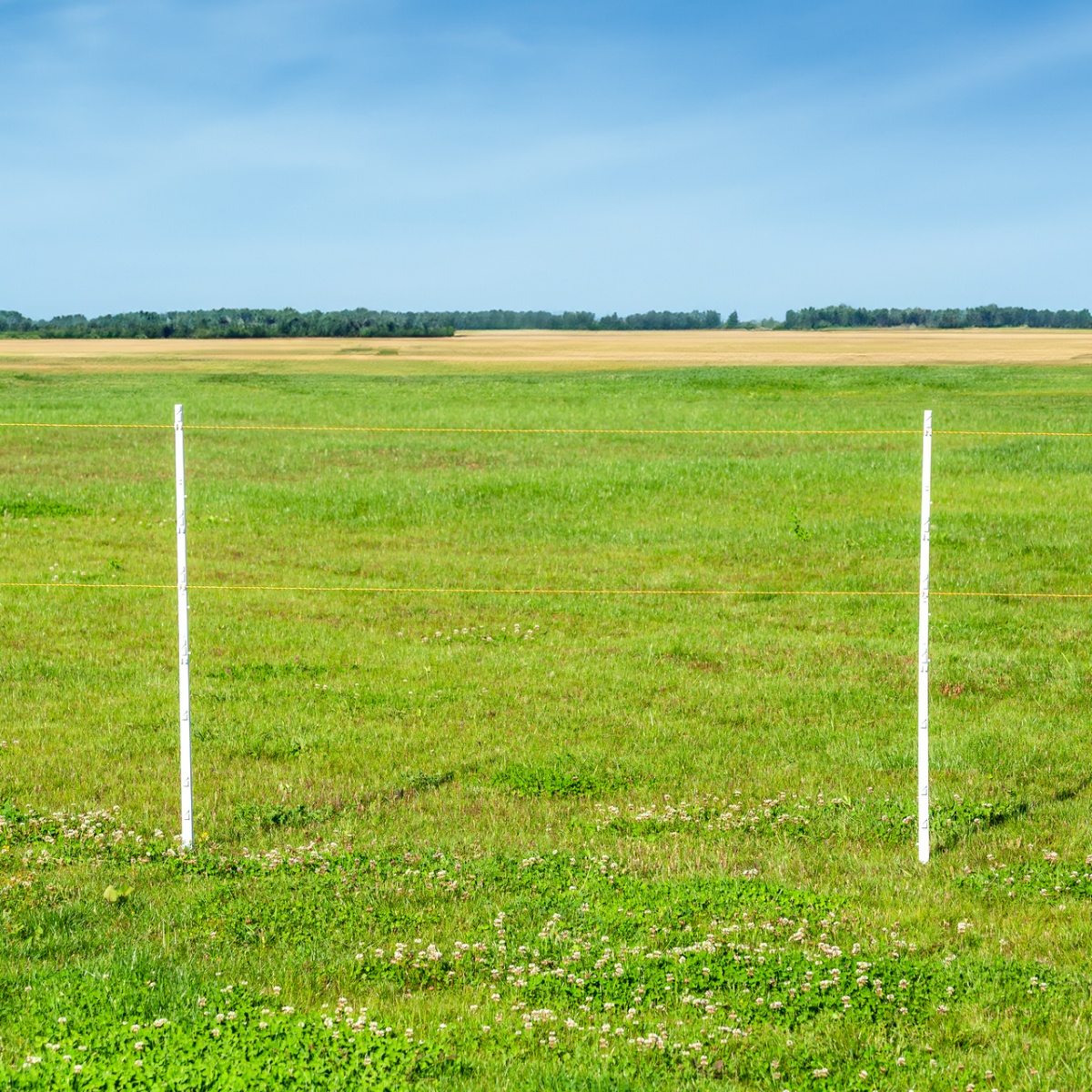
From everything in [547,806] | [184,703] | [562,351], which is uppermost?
[562,351]

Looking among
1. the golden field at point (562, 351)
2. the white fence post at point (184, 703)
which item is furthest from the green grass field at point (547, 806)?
the golden field at point (562, 351)

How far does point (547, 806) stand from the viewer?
31.6ft

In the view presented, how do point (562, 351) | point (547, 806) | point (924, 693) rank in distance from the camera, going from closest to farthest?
point (924, 693) → point (547, 806) → point (562, 351)

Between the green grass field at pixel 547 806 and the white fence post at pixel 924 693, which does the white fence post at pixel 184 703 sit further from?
the white fence post at pixel 924 693

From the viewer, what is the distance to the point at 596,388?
63.3m

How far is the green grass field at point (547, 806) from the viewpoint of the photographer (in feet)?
19.9

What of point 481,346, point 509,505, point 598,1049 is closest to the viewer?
point 598,1049

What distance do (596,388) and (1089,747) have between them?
5325 centimetres

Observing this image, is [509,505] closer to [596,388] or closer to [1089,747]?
[1089,747]

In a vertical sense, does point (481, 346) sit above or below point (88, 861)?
above

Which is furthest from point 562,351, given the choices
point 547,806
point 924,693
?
point 924,693

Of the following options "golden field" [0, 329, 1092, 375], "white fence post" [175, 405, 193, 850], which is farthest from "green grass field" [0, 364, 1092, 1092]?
"golden field" [0, 329, 1092, 375]

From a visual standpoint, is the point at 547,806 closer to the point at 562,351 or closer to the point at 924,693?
the point at 924,693

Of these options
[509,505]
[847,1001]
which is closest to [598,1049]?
[847,1001]
